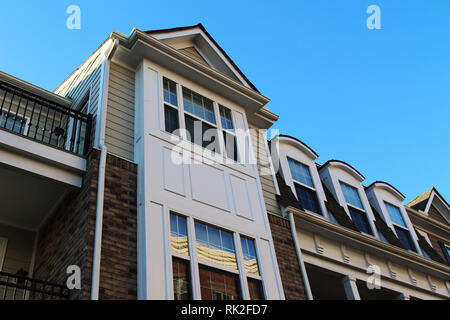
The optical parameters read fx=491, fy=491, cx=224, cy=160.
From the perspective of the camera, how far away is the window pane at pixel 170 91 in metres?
9.98

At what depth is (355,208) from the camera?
44.3 ft

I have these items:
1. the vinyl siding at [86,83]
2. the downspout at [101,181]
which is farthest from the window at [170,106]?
the vinyl siding at [86,83]

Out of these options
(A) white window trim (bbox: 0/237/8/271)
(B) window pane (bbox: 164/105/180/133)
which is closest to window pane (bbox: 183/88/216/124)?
(B) window pane (bbox: 164/105/180/133)

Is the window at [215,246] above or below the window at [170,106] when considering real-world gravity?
below

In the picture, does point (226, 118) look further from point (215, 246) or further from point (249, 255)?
point (215, 246)

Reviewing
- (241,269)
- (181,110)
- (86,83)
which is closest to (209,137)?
(181,110)

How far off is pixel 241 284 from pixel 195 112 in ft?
12.7

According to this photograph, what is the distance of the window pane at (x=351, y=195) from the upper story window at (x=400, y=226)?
1.46 meters

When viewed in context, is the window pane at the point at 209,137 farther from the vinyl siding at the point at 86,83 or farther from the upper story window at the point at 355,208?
the upper story window at the point at 355,208

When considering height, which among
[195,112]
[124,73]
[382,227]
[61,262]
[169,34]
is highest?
[169,34]

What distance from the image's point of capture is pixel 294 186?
12.4 m

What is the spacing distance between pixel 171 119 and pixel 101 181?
238 centimetres
